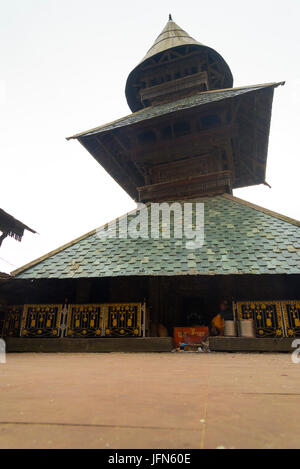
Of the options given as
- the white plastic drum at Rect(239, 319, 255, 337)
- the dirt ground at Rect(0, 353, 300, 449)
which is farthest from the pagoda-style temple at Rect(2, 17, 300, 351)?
the dirt ground at Rect(0, 353, 300, 449)

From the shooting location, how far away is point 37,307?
7.82 meters

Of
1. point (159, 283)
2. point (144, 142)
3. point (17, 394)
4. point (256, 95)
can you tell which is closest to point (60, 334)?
point (159, 283)

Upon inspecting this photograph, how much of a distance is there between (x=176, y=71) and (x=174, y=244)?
9.52 m

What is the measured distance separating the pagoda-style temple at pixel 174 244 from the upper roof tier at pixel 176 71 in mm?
54

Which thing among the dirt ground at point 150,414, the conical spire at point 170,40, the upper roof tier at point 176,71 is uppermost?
the conical spire at point 170,40

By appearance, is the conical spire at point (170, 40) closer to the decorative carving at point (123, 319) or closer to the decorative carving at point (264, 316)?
the decorative carving at point (264, 316)

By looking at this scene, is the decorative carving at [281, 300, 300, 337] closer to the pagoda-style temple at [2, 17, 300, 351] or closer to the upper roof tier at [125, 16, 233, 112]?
the pagoda-style temple at [2, 17, 300, 351]

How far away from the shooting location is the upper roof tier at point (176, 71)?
12.5m

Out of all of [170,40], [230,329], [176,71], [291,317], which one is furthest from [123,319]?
[170,40]

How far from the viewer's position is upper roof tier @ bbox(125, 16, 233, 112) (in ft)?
41.0

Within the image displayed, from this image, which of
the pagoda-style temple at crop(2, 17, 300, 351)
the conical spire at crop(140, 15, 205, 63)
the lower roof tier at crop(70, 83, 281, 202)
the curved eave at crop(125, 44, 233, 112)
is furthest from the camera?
the conical spire at crop(140, 15, 205, 63)

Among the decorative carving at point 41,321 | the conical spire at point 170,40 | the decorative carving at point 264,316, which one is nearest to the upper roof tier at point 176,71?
the conical spire at point 170,40

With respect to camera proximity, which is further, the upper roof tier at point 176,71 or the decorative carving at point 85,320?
the upper roof tier at point 176,71

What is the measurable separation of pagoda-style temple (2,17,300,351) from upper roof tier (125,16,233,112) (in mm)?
54
